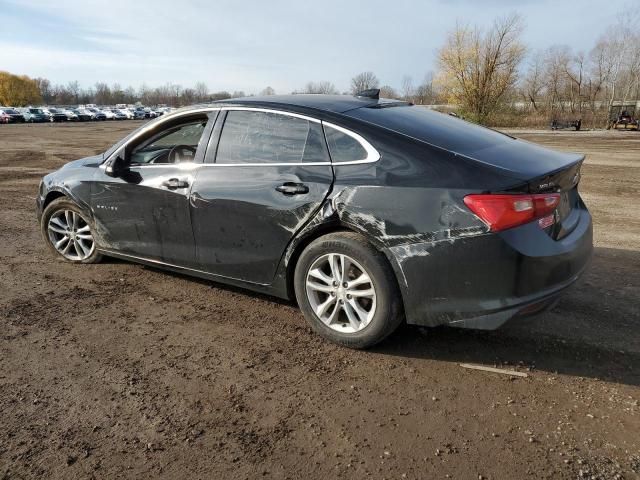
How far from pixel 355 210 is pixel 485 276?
0.91 metres

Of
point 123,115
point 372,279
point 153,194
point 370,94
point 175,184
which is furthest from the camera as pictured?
point 123,115

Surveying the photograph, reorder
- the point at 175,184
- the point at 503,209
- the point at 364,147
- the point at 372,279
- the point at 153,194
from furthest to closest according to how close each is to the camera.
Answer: the point at 153,194, the point at 175,184, the point at 364,147, the point at 372,279, the point at 503,209

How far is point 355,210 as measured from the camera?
334 centimetres

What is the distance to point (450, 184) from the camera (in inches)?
121

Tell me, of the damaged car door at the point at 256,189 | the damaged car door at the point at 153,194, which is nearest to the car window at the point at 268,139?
the damaged car door at the point at 256,189

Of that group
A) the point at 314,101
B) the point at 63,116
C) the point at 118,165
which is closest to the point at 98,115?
the point at 63,116

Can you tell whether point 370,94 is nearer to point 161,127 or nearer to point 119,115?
point 161,127

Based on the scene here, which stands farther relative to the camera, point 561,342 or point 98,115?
point 98,115

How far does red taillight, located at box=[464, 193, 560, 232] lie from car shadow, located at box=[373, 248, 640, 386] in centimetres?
60

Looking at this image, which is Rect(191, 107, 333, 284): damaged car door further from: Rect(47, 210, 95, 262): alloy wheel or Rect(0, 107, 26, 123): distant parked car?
Rect(0, 107, 26, 123): distant parked car

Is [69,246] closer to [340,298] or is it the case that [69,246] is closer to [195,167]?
[195,167]

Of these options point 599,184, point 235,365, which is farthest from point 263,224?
point 599,184

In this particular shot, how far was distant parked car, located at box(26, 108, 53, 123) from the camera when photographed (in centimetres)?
5988

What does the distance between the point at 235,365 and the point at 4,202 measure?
761 cm
